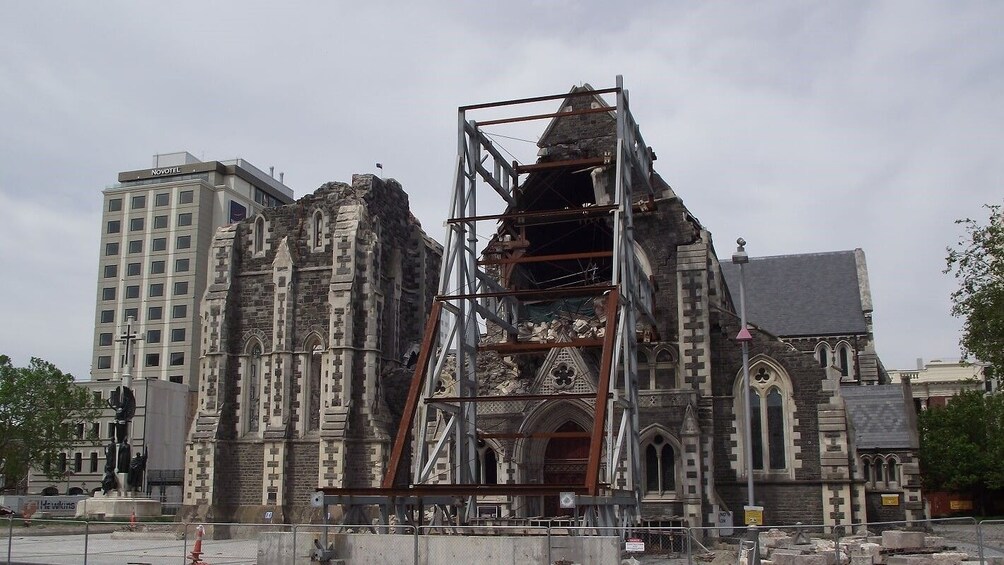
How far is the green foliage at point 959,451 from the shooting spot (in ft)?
171

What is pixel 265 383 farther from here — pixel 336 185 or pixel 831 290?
pixel 831 290

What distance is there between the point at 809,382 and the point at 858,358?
22355 millimetres

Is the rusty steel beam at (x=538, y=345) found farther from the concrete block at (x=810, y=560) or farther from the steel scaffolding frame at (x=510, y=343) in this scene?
the concrete block at (x=810, y=560)

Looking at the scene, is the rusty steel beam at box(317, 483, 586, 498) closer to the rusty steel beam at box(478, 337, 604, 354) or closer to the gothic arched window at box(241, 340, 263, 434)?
the rusty steel beam at box(478, 337, 604, 354)

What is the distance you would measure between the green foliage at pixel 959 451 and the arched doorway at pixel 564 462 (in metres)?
30.4

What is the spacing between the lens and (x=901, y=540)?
2112 centimetres

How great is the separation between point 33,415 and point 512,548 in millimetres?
48670

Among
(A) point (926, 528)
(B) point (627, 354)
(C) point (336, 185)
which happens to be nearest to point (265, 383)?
(C) point (336, 185)

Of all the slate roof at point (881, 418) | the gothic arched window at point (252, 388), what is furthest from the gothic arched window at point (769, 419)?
the gothic arched window at point (252, 388)

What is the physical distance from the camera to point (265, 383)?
36.1 metres

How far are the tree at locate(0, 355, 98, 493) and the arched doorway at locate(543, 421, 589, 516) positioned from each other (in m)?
39.0

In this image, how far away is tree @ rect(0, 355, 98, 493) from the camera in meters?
56.5

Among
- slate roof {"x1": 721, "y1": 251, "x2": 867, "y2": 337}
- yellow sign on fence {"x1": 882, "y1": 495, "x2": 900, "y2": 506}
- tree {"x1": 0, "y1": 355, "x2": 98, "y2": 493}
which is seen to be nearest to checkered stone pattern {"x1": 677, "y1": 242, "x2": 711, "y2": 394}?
yellow sign on fence {"x1": 882, "y1": 495, "x2": 900, "y2": 506}

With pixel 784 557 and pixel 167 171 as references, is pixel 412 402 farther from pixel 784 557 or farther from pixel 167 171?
pixel 167 171
